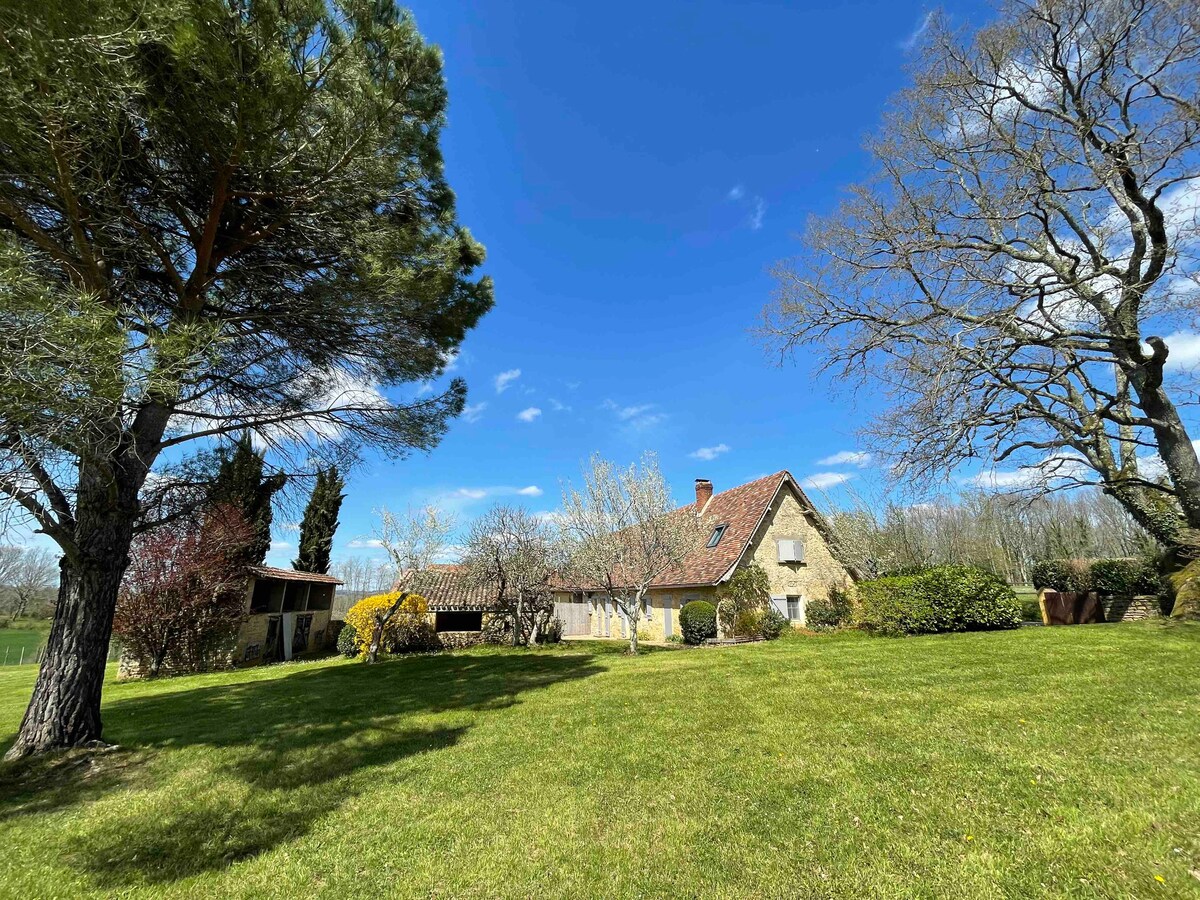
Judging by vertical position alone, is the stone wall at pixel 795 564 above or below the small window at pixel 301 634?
above

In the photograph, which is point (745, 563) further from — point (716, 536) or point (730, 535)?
point (716, 536)

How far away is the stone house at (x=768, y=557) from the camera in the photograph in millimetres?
20562

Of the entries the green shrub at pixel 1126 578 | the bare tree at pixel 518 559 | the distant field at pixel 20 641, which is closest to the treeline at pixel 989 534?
the green shrub at pixel 1126 578

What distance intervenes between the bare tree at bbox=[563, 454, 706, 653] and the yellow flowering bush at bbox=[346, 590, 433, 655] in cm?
731

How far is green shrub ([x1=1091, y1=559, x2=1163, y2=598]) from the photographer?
589 inches

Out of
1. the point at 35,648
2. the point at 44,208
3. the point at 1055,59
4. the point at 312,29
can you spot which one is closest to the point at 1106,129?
the point at 1055,59

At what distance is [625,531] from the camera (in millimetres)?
17984

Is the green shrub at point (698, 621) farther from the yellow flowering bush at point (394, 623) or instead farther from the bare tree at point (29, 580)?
the bare tree at point (29, 580)

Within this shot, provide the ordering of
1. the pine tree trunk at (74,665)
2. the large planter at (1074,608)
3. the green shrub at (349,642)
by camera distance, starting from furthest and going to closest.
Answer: the green shrub at (349,642), the large planter at (1074,608), the pine tree trunk at (74,665)

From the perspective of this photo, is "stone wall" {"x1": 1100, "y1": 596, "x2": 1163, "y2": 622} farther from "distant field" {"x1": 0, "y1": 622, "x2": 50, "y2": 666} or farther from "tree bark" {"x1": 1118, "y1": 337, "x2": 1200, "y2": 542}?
"distant field" {"x1": 0, "y1": 622, "x2": 50, "y2": 666}

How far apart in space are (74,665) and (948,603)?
17302 mm

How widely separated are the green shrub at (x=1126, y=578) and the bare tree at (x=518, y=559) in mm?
17548

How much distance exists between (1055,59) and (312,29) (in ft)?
40.4

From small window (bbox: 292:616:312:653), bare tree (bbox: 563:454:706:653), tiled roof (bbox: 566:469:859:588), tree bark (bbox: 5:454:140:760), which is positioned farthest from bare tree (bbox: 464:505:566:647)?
tree bark (bbox: 5:454:140:760)
